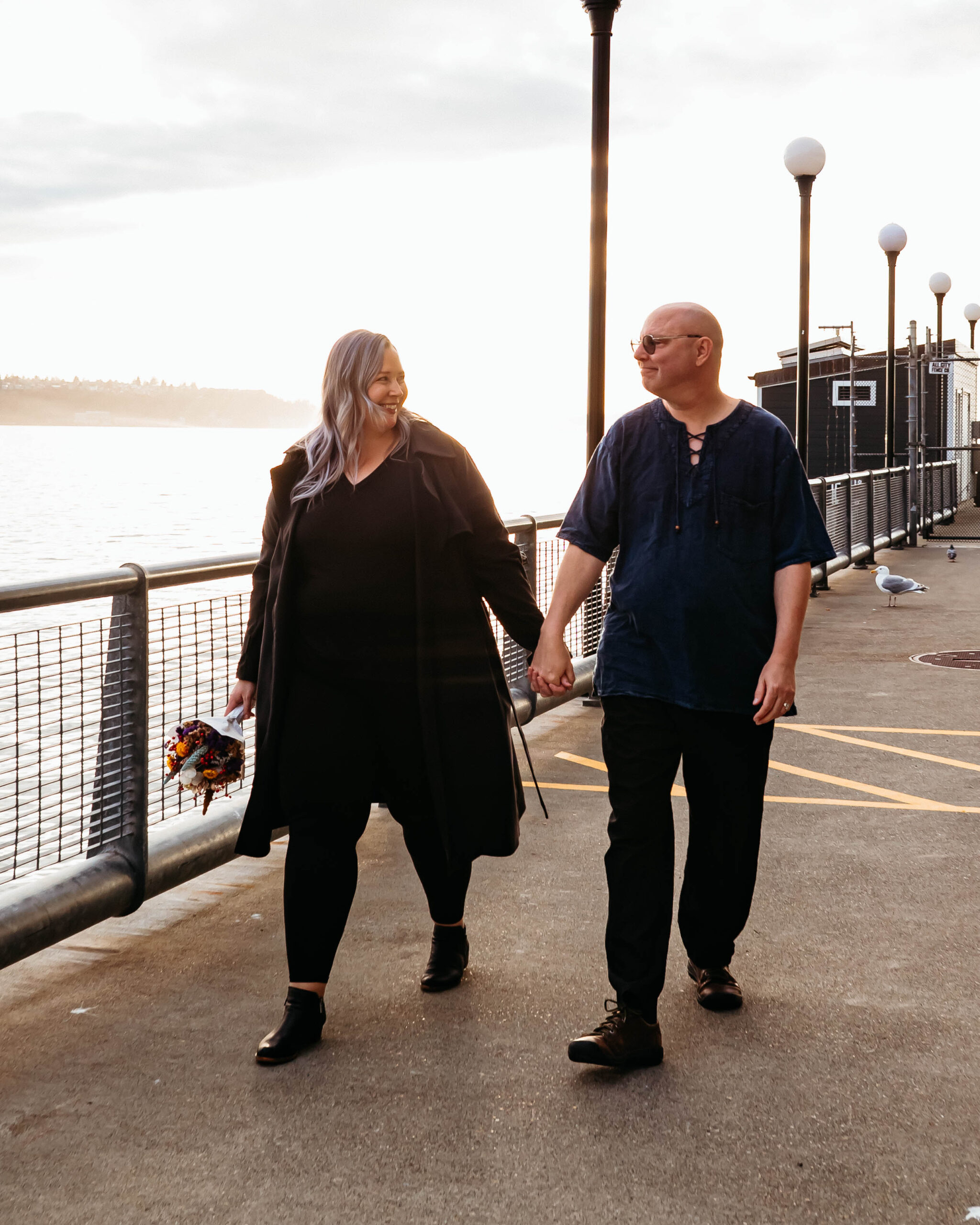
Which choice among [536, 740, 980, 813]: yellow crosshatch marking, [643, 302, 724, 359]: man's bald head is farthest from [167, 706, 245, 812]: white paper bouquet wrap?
[536, 740, 980, 813]: yellow crosshatch marking

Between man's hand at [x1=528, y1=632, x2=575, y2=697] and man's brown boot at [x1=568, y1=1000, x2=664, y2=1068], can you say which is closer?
man's brown boot at [x1=568, y1=1000, x2=664, y2=1068]

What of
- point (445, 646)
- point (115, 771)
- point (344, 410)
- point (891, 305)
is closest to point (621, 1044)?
point (445, 646)

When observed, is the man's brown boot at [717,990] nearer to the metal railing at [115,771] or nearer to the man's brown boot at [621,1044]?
the man's brown boot at [621,1044]

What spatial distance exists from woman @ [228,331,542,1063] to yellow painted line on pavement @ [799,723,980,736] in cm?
458

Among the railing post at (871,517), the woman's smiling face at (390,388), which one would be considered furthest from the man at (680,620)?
the railing post at (871,517)

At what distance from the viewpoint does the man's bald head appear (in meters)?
3.46

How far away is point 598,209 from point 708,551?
6035mm

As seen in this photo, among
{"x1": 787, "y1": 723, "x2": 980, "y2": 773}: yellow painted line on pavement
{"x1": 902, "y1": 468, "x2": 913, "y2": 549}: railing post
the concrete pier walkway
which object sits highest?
{"x1": 902, "y1": 468, "x2": 913, "y2": 549}: railing post

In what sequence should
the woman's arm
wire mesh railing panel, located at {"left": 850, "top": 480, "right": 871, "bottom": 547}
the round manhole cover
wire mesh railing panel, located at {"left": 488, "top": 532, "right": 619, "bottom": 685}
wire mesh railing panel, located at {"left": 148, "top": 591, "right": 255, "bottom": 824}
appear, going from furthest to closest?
1. wire mesh railing panel, located at {"left": 850, "top": 480, "right": 871, "bottom": 547}
2. the round manhole cover
3. wire mesh railing panel, located at {"left": 488, "top": 532, "right": 619, "bottom": 685}
4. wire mesh railing panel, located at {"left": 148, "top": 591, "right": 255, "bottom": 824}
5. the woman's arm

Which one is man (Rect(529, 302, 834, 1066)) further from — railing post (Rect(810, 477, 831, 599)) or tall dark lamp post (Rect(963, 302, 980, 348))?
tall dark lamp post (Rect(963, 302, 980, 348))

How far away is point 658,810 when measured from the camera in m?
3.49

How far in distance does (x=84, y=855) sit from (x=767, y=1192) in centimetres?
245

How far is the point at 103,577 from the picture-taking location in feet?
13.6

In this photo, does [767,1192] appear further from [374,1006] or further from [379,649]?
[379,649]
